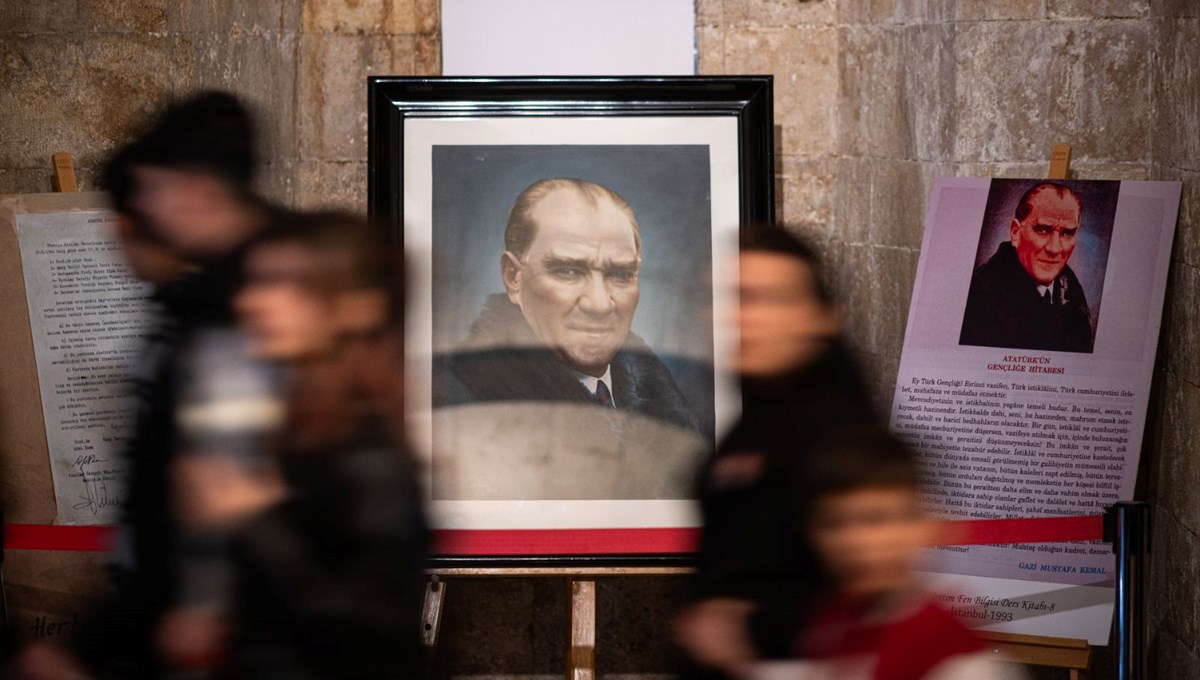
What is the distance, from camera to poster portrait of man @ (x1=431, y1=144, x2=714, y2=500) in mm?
4074

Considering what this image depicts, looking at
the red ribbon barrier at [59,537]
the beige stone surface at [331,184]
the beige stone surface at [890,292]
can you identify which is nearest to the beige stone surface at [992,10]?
the beige stone surface at [890,292]

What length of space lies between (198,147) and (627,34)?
1945 mm

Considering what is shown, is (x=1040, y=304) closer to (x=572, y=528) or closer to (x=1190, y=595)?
(x=1190, y=595)

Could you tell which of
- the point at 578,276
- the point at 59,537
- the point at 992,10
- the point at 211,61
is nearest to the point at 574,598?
the point at 578,276

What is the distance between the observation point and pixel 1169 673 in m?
4.05

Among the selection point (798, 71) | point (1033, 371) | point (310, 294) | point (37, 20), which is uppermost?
point (37, 20)

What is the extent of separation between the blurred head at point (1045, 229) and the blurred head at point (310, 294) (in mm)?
2266

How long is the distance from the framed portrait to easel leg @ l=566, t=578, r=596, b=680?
0.68 ft

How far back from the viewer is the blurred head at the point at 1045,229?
4059 millimetres

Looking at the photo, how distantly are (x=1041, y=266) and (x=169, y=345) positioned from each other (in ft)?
9.17

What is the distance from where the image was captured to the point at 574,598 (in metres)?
4.00

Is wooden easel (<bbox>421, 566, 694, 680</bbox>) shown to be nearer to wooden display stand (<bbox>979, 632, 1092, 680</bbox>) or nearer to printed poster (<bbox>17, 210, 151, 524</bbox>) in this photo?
wooden display stand (<bbox>979, 632, 1092, 680</bbox>)

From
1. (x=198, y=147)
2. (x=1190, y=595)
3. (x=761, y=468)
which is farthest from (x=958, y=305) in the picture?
(x=198, y=147)

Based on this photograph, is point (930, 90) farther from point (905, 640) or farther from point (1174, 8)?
point (905, 640)
